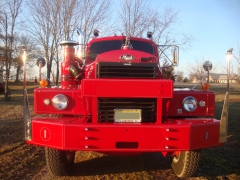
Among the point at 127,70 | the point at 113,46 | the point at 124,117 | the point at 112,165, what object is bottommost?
the point at 112,165

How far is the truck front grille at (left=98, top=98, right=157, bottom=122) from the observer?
3.60 meters

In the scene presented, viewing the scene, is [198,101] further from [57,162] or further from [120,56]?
[57,162]

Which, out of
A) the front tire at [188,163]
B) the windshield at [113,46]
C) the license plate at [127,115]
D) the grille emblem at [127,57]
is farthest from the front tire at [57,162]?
the windshield at [113,46]

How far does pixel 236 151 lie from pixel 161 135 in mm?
3350

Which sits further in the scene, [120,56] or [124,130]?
[120,56]

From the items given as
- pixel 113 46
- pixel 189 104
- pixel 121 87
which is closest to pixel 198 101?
pixel 189 104

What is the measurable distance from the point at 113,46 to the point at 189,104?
224 centimetres

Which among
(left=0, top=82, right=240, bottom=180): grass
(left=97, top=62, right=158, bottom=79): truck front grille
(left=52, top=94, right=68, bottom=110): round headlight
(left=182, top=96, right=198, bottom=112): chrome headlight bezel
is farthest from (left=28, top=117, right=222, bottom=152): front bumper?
(left=0, top=82, right=240, bottom=180): grass

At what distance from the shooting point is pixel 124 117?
3586 mm

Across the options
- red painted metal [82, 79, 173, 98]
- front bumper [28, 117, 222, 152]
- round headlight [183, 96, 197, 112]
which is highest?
red painted metal [82, 79, 173, 98]

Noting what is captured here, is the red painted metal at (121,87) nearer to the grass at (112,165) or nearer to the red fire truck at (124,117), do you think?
the red fire truck at (124,117)

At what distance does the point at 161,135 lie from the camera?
340 cm

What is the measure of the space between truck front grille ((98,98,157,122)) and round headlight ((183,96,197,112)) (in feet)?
1.99

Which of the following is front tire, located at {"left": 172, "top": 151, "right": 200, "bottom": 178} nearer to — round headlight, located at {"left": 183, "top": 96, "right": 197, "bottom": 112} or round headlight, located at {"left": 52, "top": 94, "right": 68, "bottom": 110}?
round headlight, located at {"left": 183, "top": 96, "right": 197, "bottom": 112}
